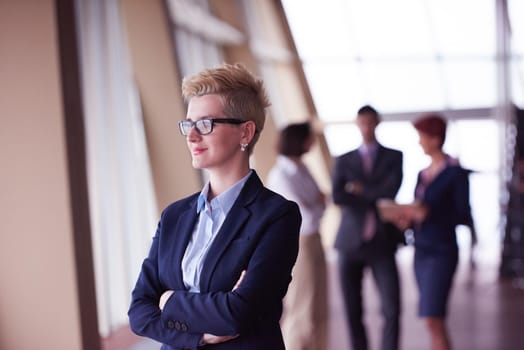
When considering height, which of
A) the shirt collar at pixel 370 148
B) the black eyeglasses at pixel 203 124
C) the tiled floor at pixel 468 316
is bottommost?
the tiled floor at pixel 468 316

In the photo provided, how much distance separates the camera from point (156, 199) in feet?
18.3

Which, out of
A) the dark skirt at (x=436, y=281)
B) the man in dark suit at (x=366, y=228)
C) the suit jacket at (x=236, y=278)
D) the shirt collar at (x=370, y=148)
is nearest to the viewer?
the suit jacket at (x=236, y=278)

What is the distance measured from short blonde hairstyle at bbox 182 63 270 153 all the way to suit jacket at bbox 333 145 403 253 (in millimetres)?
2783

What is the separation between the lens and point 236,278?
1.73 metres

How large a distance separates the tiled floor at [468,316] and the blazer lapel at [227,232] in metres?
3.13

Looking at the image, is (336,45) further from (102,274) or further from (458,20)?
(102,274)

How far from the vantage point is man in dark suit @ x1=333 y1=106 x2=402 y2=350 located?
4.40m

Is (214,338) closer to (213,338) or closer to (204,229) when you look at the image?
(213,338)

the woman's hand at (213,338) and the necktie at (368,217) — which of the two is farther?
the necktie at (368,217)

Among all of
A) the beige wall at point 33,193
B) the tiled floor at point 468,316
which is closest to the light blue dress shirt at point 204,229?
the beige wall at point 33,193

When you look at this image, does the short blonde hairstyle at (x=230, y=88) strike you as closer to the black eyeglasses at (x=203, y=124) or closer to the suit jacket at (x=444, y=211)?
the black eyeglasses at (x=203, y=124)

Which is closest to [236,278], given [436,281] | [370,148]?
[436,281]

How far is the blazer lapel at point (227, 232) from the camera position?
1.72 metres

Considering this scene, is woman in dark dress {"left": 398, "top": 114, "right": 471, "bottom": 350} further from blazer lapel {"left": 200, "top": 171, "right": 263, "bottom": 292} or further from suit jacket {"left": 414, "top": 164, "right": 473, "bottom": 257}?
blazer lapel {"left": 200, "top": 171, "right": 263, "bottom": 292}
